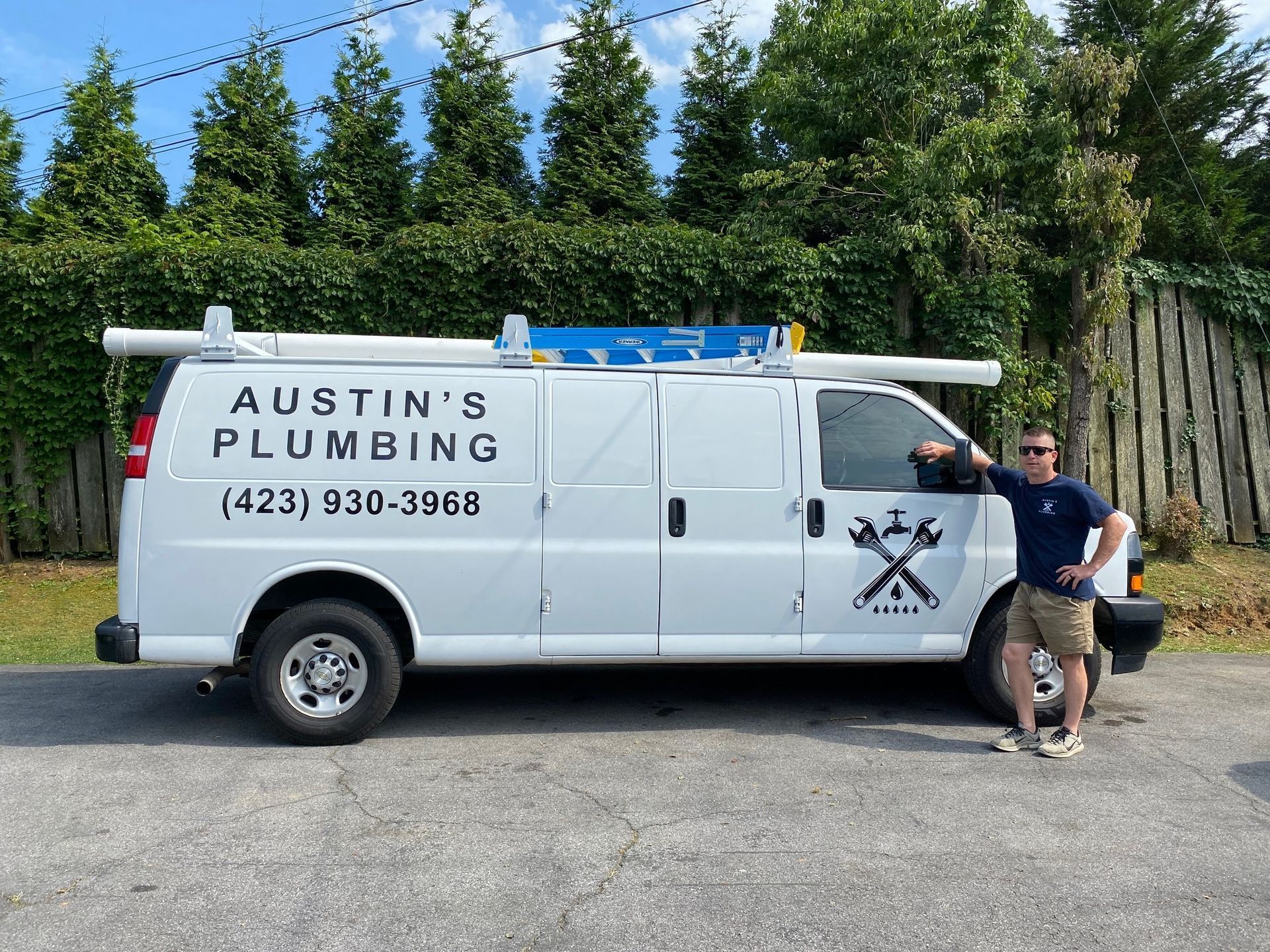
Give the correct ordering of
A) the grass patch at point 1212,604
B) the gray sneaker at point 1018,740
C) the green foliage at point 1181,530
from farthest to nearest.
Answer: the green foliage at point 1181,530, the grass patch at point 1212,604, the gray sneaker at point 1018,740

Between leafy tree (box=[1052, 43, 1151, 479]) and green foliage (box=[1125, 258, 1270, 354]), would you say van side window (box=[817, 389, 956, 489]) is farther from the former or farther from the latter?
green foliage (box=[1125, 258, 1270, 354])

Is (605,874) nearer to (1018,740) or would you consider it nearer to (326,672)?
(326,672)

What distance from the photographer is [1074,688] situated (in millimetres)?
5043

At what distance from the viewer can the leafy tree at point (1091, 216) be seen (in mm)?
9383

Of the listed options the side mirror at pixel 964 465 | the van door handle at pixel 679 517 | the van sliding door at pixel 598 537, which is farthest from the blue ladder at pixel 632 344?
the side mirror at pixel 964 465

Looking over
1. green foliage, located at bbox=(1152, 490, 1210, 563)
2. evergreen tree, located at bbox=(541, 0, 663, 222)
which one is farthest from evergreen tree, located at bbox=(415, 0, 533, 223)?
green foliage, located at bbox=(1152, 490, 1210, 563)

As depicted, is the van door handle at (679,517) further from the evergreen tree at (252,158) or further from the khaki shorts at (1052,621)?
the evergreen tree at (252,158)

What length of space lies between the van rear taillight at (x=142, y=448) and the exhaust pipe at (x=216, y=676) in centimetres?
115

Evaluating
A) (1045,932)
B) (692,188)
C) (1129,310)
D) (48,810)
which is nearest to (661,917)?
(1045,932)

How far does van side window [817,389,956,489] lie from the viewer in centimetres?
544

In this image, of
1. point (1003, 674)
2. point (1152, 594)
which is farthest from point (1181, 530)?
point (1003, 674)

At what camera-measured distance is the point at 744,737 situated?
209 inches

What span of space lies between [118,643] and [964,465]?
4.70 metres

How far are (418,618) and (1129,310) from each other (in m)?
9.36
